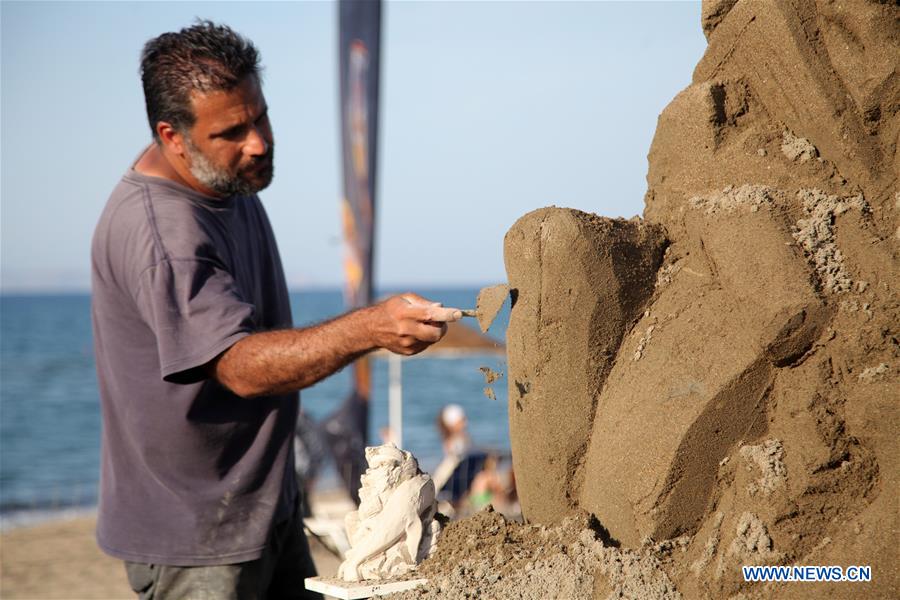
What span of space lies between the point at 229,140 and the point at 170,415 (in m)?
0.95

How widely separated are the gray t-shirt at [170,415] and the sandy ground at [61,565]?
4.05 meters

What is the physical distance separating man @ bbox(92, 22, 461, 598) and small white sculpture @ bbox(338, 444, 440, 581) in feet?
1.25

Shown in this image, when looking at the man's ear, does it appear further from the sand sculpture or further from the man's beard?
the sand sculpture

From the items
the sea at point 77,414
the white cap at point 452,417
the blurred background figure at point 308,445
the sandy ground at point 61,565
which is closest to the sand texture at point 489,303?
the sea at point 77,414

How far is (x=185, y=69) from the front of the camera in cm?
312

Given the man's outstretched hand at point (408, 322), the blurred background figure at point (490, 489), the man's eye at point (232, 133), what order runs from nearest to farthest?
the man's outstretched hand at point (408, 322) < the man's eye at point (232, 133) < the blurred background figure at point (490, 489)

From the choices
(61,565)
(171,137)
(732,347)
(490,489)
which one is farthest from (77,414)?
(732,347)

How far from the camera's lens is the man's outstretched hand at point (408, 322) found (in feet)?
7.96

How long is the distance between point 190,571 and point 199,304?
91 centimetres

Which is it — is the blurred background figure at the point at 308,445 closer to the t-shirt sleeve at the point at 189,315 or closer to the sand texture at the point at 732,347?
the t-shirt sleeve at the point at 189,315

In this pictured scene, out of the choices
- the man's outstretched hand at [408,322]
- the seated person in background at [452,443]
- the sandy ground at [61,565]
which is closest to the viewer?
the man's outstretched hand at [408,322]

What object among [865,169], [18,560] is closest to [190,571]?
[865,169]

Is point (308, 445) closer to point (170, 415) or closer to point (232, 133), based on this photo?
point (170, 415)

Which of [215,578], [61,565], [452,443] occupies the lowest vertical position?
[61,565]
